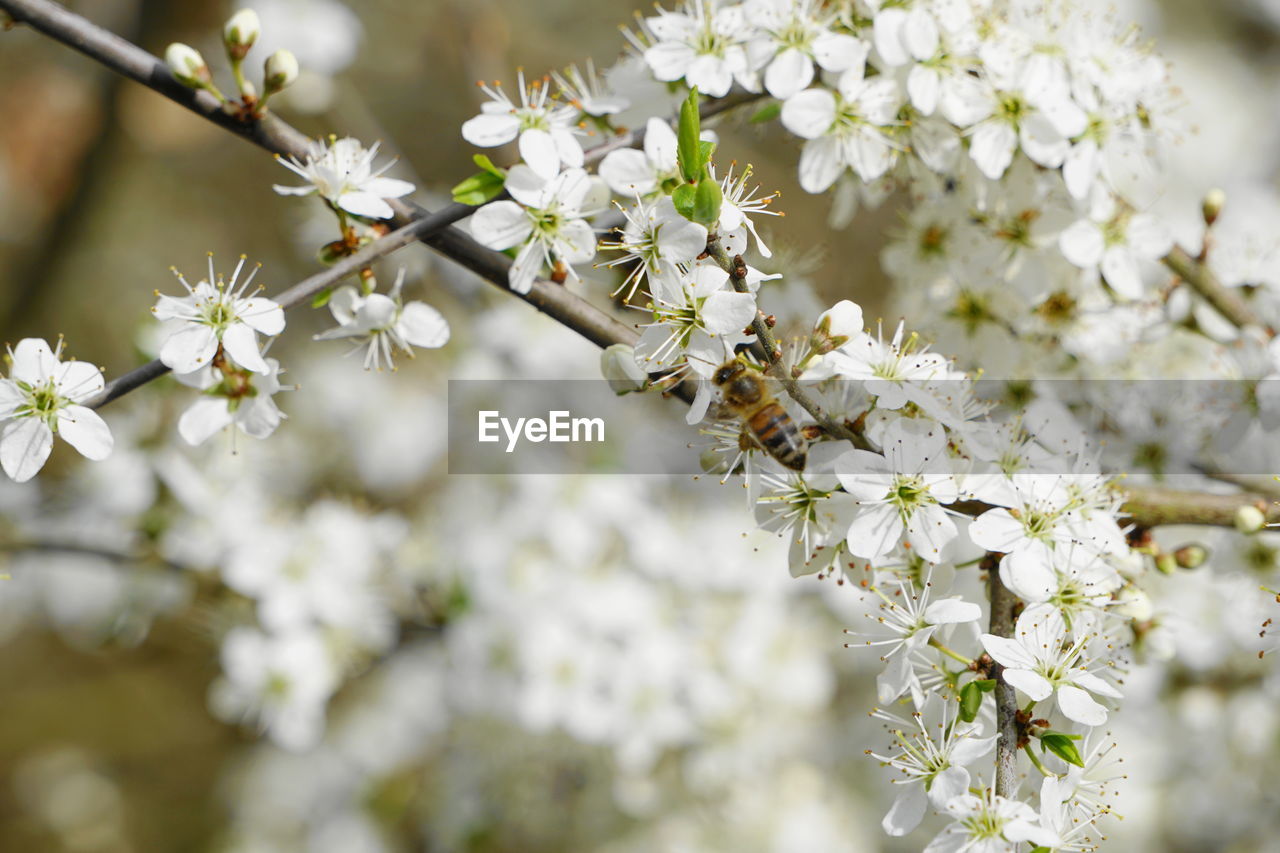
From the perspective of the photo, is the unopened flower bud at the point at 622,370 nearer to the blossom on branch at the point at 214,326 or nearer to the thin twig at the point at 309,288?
the thin twig at the point at 309,288

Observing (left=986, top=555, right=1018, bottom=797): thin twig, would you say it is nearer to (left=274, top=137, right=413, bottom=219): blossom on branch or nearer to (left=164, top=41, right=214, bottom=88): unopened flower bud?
(left=274, top=137, right=413, bottom=219): blossom on branch

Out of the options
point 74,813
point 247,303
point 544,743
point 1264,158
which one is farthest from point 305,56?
point 1264,158

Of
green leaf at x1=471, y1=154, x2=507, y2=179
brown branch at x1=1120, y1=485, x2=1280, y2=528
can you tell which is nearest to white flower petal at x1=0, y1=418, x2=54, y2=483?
green leaf at x1=471, y1=154, x2=507, y2=179

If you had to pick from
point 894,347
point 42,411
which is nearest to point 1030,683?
point 894,347

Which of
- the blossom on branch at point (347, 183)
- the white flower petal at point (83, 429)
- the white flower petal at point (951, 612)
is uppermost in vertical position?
the blossom on branch at point (347, 183)

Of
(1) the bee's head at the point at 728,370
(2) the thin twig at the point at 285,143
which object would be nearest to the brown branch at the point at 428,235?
(2) the thin twig at the point at 285,143

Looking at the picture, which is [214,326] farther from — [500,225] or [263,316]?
[500,225]
